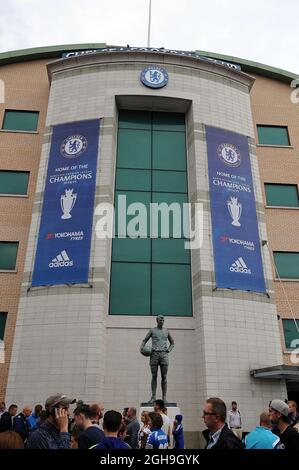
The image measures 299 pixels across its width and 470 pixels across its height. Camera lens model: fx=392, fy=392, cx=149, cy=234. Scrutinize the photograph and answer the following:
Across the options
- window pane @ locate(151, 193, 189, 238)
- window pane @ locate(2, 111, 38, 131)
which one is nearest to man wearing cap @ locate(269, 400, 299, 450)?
window pane @ locate(151, 193, 189, 238)

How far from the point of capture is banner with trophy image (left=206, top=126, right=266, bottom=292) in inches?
767

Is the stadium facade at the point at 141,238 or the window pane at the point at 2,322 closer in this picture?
the stadium facade at the point at 141,238

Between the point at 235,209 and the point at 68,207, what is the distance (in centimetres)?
879

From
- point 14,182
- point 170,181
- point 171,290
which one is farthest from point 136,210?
point 14,182

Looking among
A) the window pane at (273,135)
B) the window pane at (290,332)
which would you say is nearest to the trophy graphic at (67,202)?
the window pane at (290,332)

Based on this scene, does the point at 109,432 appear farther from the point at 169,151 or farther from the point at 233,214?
the point at 169,151

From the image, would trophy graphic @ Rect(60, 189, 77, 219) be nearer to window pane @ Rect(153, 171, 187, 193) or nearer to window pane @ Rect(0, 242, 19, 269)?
window pane @ Rect(0, 242, 19, 269)

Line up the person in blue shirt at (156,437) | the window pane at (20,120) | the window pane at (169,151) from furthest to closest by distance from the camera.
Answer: the window pane at (20,120), the window pane at (169,151), the person in blue shirt at (156,437)

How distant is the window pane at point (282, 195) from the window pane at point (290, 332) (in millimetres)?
7200

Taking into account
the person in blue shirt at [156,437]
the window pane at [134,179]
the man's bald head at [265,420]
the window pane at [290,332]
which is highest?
the window pane at [134,179]

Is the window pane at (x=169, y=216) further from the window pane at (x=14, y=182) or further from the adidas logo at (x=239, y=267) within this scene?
the window pane at (x=14, y=182)

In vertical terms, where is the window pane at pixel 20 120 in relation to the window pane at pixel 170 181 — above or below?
above

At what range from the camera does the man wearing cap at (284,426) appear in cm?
453
